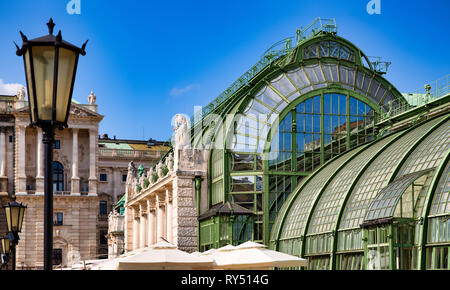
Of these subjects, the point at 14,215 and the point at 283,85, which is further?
the point at 283,85

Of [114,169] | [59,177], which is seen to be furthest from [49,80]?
[114,169]

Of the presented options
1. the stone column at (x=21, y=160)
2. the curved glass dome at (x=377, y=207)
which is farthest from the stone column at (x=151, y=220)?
the stone column at (x=21, y=160)

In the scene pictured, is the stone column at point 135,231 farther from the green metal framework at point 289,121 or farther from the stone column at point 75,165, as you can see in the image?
the stone column at point 75,165

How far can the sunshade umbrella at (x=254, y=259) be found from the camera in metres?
31.6

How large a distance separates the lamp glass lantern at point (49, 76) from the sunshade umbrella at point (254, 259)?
21.2m

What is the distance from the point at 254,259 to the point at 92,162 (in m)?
84.9

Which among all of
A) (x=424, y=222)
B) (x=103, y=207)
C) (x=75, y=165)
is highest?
(x=75, y=165)

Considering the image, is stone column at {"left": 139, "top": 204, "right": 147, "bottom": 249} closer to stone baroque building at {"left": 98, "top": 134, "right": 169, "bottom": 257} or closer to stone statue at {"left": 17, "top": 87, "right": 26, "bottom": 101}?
stone statue at {"left": 17, "top": 87, "right": 26, "bottom": 101}

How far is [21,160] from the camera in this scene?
10906cm

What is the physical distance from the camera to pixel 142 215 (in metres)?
68.4

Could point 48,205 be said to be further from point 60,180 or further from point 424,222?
point 60,180

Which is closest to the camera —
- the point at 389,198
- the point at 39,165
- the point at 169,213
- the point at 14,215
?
the point at 14,215
